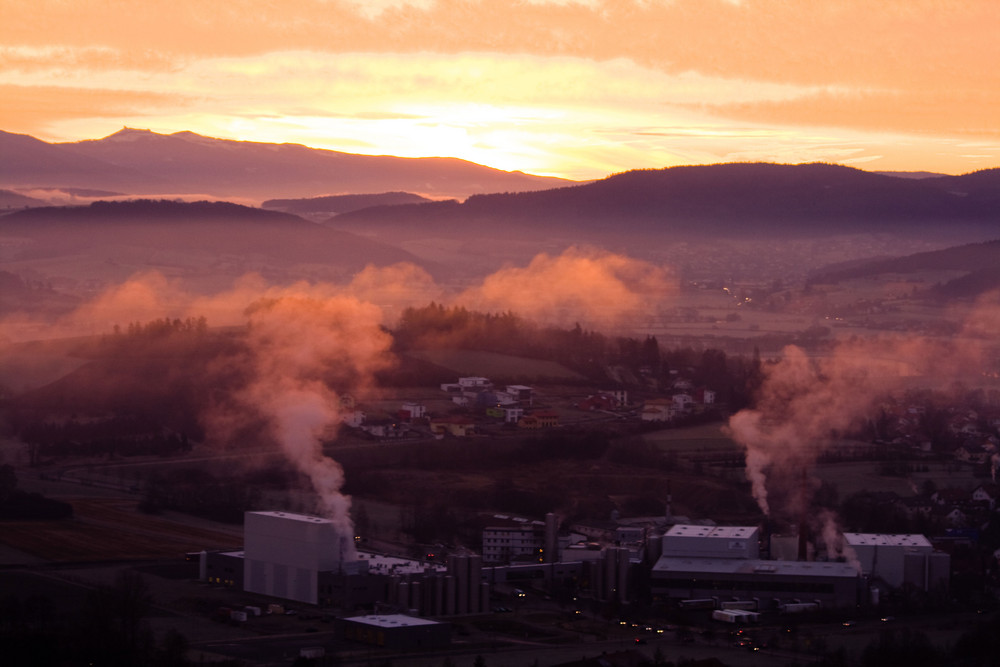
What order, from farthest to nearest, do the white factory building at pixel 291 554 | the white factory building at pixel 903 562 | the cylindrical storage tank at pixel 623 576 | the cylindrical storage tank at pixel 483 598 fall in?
1. the white factory building at pixel 903 562
2. the cylindrical storage tank at pixel 623 576
3. the white factory building at pixel 291 554
4. the cylindrical storage tank at pixel 483 598

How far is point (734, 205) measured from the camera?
332 ft

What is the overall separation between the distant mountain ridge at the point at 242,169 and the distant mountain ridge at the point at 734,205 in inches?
729

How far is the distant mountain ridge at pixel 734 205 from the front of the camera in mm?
96875

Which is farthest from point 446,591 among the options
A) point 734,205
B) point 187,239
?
point 734,205

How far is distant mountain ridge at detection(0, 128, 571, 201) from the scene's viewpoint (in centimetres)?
11319

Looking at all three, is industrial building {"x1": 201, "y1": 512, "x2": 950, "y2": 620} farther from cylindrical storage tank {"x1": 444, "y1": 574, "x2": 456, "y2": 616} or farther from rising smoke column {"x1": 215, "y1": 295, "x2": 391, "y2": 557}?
rising smoke column {"x1": 215, "y1": 295, "x2": 391, "y2": 557}

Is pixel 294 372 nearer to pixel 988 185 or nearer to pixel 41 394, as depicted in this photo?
pixel 41 394

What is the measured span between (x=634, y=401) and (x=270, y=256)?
4745 cm

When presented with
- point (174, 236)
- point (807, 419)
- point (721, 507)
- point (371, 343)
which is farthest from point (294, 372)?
point (174, 236)

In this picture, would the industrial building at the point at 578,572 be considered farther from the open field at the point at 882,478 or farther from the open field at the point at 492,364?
the open field at the point at 492,364

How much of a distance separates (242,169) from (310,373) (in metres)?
93.5

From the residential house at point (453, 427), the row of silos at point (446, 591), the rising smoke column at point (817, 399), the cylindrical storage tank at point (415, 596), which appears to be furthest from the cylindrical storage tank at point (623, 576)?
the residential house at point (453, 427)

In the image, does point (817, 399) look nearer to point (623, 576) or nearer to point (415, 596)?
point (623, 576)

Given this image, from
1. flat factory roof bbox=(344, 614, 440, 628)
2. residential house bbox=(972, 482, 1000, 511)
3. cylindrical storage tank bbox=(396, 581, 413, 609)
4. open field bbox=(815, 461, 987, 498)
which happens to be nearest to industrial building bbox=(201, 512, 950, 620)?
cylindrical storage tank bbox=(396, 581, 413, 609)
